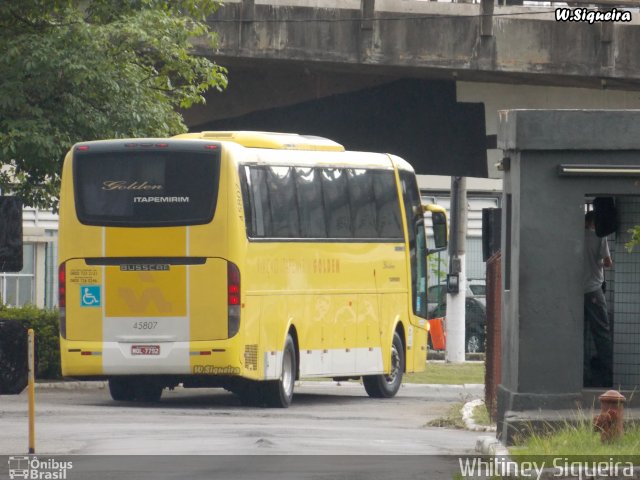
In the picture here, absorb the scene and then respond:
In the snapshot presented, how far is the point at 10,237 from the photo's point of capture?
10648 mm

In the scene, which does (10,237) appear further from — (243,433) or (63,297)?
(63,297)

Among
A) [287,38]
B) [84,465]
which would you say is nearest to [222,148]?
[287,38]

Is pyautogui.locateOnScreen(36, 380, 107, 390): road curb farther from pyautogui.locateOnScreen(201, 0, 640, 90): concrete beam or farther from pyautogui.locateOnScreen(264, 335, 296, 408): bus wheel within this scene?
pyautogui.locateOnScreen(201, 0, 640, 90): concrete beam

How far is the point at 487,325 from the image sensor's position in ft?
65.7

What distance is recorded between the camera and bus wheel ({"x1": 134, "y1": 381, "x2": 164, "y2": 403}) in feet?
76.2

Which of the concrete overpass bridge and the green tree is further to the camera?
the concrete overpass bridge

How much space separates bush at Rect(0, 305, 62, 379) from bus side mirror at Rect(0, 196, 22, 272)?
15.4 m

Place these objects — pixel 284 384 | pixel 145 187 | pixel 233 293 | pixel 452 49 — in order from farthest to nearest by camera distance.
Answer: pixel 452 49 → pixel 284 384 → pixel 145 187 → pixel 233 293

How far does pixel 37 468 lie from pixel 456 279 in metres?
24.6

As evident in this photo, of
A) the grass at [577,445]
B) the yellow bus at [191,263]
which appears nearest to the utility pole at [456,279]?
the yellow bus at [191,263]

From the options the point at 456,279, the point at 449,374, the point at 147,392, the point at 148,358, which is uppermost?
the point at 456,279

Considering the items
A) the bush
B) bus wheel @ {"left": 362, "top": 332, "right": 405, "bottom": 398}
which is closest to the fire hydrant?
bus wheel @ {"left": 362, "top": 332, "right": 405, "bottom": 398}

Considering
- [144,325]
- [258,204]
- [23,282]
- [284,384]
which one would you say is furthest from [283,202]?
[23,282]

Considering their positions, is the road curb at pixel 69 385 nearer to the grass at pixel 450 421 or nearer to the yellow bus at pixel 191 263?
the yellow bus at pixel 191 263
